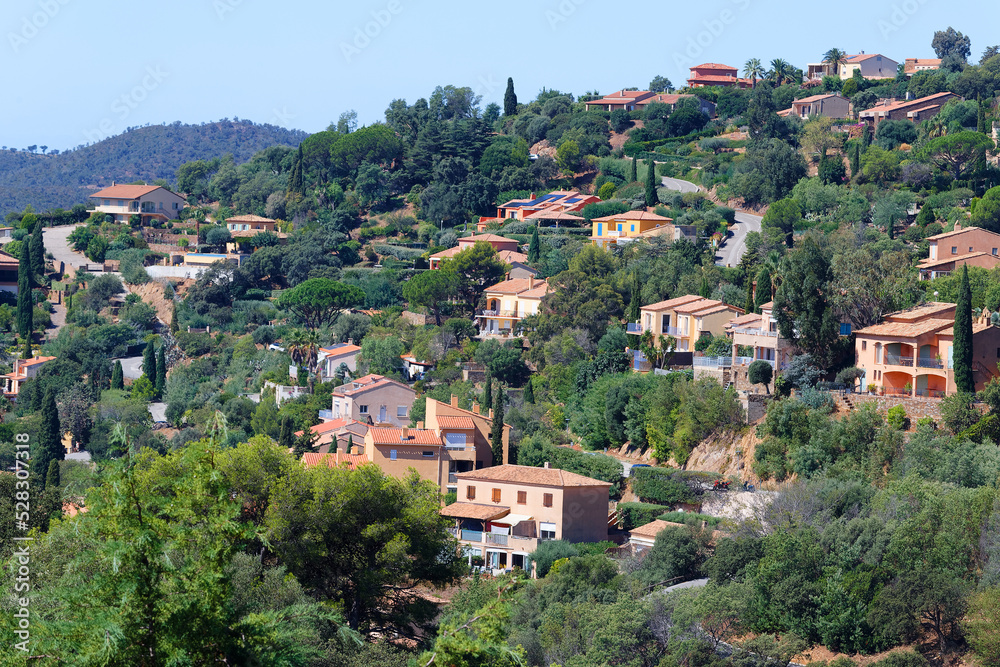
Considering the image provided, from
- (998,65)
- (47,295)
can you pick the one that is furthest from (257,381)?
(998,65)

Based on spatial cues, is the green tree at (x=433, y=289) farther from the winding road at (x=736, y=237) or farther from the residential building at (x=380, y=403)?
the winding road at (x=736, y=237)

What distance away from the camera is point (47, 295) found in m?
78.1

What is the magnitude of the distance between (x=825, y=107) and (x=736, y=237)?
2295 centimetres

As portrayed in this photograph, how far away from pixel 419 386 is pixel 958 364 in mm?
23661

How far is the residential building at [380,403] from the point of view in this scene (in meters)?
50.1

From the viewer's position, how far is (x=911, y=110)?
7712 cm

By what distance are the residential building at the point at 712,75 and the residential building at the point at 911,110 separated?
71.1 feet

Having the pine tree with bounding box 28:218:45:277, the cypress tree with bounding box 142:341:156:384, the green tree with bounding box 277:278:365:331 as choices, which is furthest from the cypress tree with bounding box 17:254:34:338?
the green tree with bounding box 277:278:365:331

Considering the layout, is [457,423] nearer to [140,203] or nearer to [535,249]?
[535,249]

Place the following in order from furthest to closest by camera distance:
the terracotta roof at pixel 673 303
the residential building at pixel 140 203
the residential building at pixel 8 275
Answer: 1. the residential building at pixel 140 203
2. the residential building at pixel 8 275
3. the terracotta roof at pixel 673 303

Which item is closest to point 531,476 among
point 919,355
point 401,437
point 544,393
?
point 401,437

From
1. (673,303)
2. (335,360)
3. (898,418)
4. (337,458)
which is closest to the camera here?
(898,418)

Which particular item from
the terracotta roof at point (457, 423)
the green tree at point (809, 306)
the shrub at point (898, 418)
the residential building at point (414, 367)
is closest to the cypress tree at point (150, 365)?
the residential building at point (414, 367)

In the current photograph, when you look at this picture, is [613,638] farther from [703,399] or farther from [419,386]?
[419,386]
